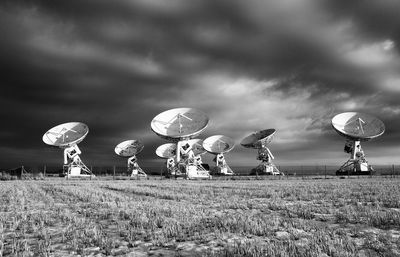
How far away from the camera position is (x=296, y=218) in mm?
8914

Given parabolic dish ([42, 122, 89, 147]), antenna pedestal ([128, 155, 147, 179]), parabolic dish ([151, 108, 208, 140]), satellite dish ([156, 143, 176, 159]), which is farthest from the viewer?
satellite dish ([156, 143, 176, 159])

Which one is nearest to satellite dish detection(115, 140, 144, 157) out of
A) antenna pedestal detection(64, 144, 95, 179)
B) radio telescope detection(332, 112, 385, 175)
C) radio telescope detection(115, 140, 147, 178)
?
radio telescope detection(115, 140, 147, 178)

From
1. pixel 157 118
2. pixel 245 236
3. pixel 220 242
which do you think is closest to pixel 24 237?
pixel 220 242

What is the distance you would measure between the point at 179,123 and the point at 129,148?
2526cm

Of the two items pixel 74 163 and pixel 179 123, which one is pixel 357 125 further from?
pixel 74 163

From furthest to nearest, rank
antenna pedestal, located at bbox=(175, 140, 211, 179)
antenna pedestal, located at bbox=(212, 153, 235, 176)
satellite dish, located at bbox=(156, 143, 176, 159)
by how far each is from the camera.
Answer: antenna pedestal, located at bbox=(212, 153, 235, 176) < satellite dish, located at bbox=(156, 143, 176, 159) < antenna pedestal, located at bbox=(175, 140, 211, 179)

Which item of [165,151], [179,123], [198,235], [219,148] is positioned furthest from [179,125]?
[198,235]

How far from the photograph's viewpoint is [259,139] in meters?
63.1

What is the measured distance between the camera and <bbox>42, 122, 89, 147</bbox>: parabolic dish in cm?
5309

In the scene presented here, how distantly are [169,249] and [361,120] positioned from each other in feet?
209

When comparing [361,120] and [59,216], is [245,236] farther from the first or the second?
[361,120]

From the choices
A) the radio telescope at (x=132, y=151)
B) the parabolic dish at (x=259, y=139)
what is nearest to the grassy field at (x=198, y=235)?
the parabolic dish at (x=259, y=139)

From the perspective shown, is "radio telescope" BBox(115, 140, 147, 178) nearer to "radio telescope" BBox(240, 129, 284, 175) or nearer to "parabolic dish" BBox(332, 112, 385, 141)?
"radio telescope" BBox(240, 129, 284, 175)

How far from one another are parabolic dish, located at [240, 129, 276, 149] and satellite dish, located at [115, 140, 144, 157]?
77.8 ft
